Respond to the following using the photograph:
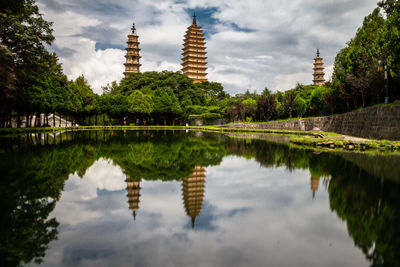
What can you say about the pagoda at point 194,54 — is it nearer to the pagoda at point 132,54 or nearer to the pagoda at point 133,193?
the pagoda at point 132,54

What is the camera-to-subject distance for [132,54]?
70375 mm

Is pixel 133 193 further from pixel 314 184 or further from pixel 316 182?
pixel 316 182

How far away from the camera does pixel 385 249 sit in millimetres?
3635

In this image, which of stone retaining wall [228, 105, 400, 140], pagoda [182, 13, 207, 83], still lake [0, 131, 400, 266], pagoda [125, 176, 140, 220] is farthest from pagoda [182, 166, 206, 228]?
pagoda [182, 13, 207, 83]

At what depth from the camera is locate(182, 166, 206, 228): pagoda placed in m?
5.32

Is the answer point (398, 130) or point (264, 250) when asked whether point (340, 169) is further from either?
point (398, 130)

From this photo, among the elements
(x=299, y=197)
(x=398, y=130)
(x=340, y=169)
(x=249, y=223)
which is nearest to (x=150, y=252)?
(x=249, y=223)

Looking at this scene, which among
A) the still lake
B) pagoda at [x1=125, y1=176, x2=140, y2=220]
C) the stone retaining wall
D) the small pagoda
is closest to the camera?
the still lake

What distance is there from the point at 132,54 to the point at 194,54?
14.2 meters

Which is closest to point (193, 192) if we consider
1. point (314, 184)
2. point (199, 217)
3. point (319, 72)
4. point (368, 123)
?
point (199, 217)

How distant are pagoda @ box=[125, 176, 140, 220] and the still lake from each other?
0.02 m

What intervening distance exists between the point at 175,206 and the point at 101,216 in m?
1.28

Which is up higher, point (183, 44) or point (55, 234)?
point (183, 44)

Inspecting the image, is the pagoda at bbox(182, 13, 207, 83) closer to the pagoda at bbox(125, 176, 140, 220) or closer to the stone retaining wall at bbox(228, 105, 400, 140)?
the stone retaining wall at bbox(228, 105, 400, 140)
